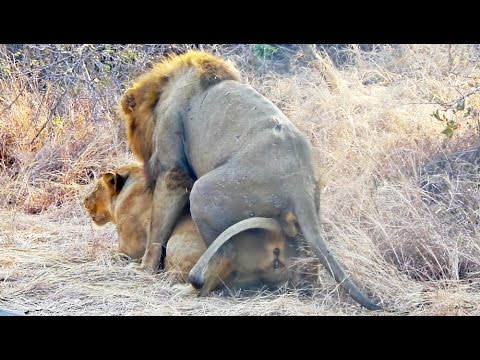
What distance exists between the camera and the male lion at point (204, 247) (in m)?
5.13

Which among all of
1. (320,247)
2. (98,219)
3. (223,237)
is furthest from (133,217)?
(320,247)

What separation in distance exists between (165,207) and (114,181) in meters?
0.77

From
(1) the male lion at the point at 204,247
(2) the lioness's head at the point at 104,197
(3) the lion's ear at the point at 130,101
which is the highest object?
(3) the lion's ear at the point at 130,101

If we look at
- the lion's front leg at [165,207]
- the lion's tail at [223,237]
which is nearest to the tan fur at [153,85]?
the lion's front leg at [165,207]

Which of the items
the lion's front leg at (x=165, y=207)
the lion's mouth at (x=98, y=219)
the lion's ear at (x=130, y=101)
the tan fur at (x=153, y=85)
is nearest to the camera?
the lion's front leg at (x=165, y=207)

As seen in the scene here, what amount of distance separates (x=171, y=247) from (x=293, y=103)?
3656 millimetres

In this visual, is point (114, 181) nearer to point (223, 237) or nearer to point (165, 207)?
point (165, 207)

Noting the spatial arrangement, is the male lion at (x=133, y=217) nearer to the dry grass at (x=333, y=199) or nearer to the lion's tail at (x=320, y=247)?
the dry grass at (x=333, y=199)

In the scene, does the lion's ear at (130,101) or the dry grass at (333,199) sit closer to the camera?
the dry grass at (333,199)

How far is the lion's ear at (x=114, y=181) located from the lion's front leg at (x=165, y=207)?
647mm

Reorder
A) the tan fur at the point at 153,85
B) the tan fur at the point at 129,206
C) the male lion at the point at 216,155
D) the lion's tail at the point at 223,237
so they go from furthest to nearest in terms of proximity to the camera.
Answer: the tan fur at the point at 129,206 → the tan fur at the point at 153,85 → the male lion at the point at 216,155 → the lion's tail at the point at 223,237

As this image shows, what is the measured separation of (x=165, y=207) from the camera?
5.62 meters

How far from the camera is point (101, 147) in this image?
28.8ft

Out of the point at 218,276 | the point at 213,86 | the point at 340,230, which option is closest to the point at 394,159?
the point at 340,230
